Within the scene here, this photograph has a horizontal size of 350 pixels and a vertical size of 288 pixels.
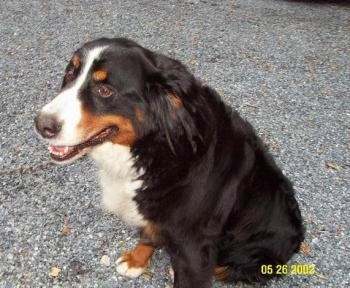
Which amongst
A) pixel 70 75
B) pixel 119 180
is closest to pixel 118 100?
pixel 70 75

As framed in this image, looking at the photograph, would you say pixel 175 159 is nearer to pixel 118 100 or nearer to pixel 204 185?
pixel 204 185

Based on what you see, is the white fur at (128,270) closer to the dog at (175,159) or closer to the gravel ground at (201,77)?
the gravel ground at (201,77)

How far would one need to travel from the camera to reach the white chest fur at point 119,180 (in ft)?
7.87

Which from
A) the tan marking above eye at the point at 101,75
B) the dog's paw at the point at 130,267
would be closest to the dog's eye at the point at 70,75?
the tan marking above eye at the point at 101,75

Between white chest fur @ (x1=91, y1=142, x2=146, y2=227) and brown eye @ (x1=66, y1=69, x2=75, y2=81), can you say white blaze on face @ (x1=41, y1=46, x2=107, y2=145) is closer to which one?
brown eye @ (x1=66, y1=69, x2=75, y2=81)

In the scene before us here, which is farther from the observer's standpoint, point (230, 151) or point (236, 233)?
point (236, 233)

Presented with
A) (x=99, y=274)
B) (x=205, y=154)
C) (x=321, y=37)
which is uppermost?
(x=205, y=154)

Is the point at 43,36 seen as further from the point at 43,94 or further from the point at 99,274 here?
the point at 99,274

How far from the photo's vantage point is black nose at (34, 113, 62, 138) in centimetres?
212

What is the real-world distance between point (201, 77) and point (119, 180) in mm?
3083

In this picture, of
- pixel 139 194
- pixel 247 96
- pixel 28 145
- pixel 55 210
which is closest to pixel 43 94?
Result: pixel 28 145

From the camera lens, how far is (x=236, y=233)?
2572 millimetres

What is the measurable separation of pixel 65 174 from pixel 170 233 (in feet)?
5.09

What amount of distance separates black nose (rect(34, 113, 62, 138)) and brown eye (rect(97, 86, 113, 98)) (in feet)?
0.85
